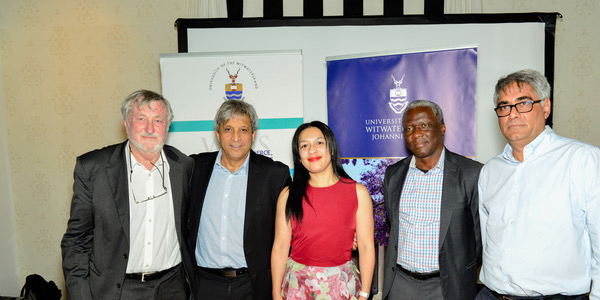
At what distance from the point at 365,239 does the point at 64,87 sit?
162 inches

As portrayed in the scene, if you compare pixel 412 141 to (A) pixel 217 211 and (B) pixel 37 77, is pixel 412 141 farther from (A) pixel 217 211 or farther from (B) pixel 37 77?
(B) pixel 37 77

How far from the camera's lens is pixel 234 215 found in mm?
2354

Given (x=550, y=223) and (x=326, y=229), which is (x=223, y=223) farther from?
(x=550, y=223)

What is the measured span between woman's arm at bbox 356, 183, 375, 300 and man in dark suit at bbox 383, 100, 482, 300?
0.90 ft

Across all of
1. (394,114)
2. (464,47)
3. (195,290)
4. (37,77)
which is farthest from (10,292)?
(464,47)

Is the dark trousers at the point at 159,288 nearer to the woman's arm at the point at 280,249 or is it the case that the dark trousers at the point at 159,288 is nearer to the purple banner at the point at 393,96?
the woman's arm at the point at 280,249

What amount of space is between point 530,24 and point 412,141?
2369 millimetres

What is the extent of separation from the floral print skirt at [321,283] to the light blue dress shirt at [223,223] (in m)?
0.38

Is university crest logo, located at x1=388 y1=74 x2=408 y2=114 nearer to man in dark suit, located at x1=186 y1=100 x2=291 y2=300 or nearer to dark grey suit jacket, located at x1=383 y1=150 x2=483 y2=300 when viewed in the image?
dark grey suit jacket, located at x1=383 y1=150 x2=483 y2=300

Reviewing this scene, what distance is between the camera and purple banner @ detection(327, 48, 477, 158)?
3312 millimetres

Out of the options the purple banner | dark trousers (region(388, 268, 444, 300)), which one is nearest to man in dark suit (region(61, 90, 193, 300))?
dark trousers (region(388, 268, 444, 300))

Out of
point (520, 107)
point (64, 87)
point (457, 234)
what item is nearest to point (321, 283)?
point (457, 234)

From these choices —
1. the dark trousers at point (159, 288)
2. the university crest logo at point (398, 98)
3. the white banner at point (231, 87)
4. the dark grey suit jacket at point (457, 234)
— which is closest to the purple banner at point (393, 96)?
the university crest logo at point (398, 98)

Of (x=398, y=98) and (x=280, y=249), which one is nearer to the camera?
(x=280, y=249)
